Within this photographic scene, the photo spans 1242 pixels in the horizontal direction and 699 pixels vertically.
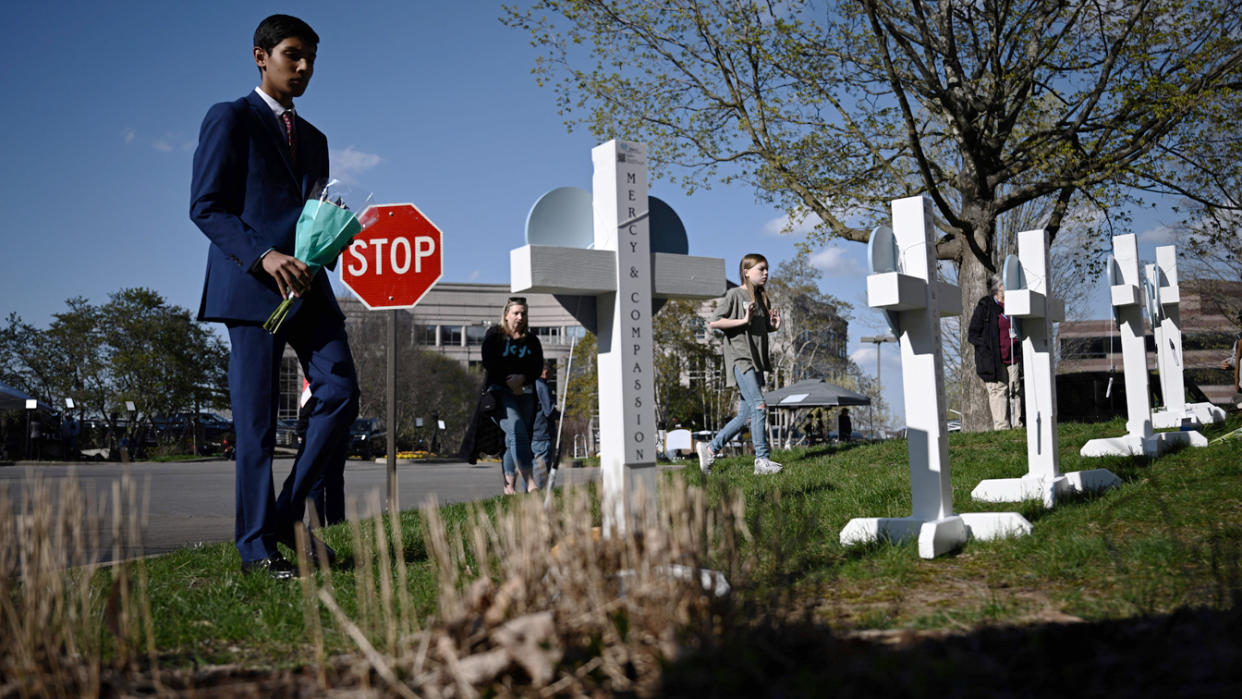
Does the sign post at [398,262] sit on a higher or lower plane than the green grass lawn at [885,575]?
higher

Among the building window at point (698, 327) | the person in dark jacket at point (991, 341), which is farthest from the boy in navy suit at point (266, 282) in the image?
the building window at point (698, 327)

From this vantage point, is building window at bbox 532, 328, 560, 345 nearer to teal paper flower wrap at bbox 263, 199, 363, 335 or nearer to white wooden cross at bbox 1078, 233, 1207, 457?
white wooden cross at bbox 1078, 233, 1207, 457

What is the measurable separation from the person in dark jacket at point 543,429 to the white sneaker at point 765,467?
227 cm

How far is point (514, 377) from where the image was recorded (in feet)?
30.9

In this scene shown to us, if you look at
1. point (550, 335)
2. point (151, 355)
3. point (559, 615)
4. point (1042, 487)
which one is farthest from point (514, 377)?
point (550, 335)

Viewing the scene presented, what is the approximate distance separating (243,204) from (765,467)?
5.76 m

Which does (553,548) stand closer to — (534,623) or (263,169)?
(534,623)

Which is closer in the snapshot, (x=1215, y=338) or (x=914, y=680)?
(x=914, y=680)

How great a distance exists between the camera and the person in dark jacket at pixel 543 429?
33.8ft

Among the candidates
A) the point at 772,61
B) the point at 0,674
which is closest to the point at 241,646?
the point at 0,674

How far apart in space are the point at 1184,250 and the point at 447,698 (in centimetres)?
2803

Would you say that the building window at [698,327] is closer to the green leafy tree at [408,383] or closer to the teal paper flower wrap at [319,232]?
the green leafy tree at [408,383]

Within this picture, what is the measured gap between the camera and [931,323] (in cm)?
511

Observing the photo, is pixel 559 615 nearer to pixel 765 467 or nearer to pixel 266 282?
pixel 266 282
